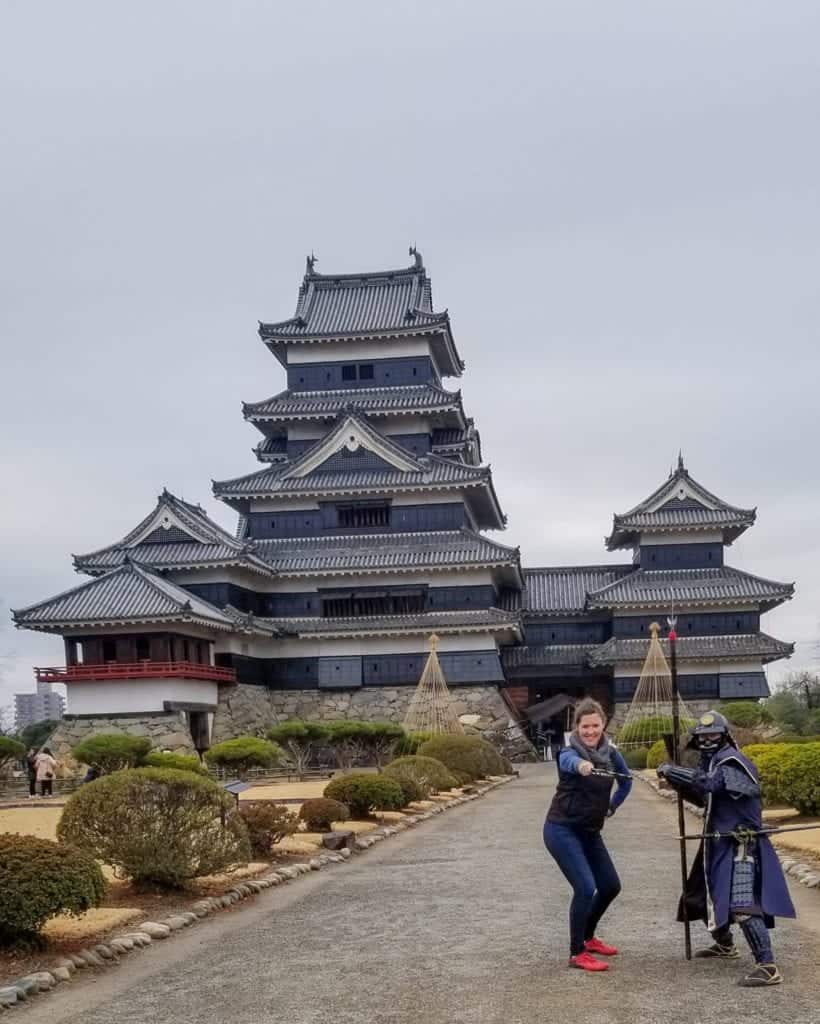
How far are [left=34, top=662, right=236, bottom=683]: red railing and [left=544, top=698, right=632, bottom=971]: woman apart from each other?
32.9m

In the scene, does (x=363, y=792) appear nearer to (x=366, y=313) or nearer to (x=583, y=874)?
(x=583, y=874)

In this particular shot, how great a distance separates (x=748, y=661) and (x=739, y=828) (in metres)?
42.5

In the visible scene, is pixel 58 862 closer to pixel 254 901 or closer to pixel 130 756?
pixel 254 901

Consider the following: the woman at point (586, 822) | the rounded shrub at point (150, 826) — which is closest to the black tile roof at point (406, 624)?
the rounded shrub at point (150, 826)

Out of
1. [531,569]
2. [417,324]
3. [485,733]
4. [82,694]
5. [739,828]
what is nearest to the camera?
[739,828]

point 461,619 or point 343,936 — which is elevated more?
point 461,619

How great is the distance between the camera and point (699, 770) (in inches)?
368

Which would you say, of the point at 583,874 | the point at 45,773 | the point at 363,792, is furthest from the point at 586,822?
the point at 45,773

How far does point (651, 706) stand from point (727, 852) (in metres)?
40.2

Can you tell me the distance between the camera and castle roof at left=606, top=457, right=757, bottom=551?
167 feet

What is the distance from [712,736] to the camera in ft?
30.4

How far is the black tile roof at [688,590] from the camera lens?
4931cm

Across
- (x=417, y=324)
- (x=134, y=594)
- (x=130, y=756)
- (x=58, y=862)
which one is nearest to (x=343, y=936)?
(x=58, y=862)

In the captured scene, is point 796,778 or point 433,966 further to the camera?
point 796,778
